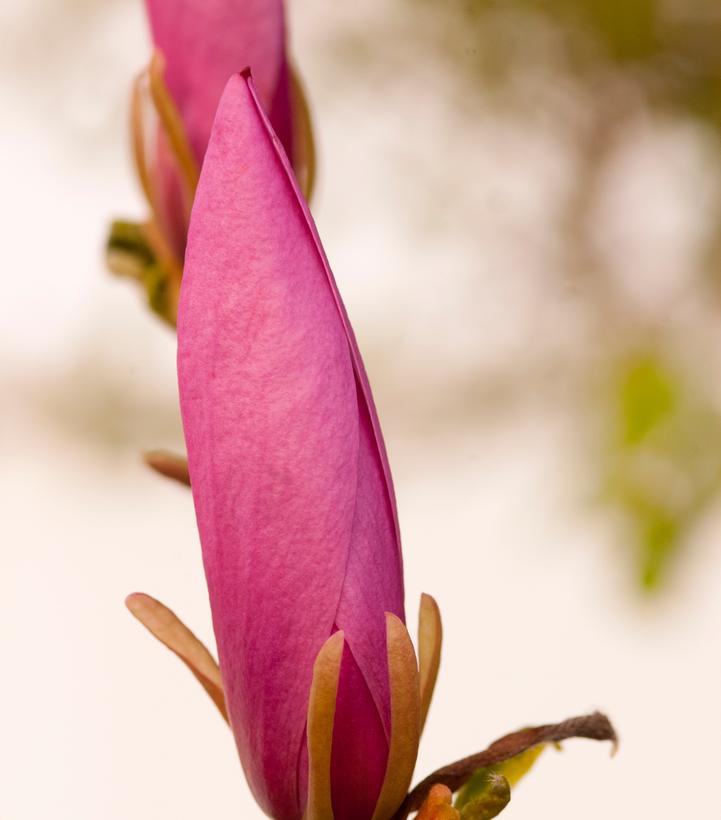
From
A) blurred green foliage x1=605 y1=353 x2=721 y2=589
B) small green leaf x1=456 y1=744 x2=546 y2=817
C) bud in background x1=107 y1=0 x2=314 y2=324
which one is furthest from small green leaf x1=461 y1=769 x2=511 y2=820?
blurred green foliage x1=605 y1=353 x2=721 y2=589

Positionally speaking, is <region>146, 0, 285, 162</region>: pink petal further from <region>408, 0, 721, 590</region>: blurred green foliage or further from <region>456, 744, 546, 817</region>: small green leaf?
<region>408, 0, 721, 590</region>: blurred green foliage

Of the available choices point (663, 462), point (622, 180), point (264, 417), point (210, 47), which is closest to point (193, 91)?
point (210, 47)

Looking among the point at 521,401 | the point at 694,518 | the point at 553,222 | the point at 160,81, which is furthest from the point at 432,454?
the point at 160,81

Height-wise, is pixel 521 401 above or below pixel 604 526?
above

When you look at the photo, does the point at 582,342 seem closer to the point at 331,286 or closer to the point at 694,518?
the point at 694,518

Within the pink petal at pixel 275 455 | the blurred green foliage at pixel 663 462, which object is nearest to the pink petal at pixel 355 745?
the pink petal at pixel 275 455

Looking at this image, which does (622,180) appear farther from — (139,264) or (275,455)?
(275,455)
